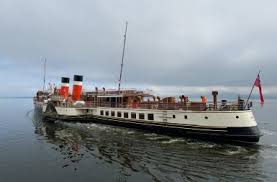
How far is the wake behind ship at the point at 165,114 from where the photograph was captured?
81.9 ft

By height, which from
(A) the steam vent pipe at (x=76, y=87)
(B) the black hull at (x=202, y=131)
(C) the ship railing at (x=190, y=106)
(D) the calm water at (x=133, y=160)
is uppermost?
(A) the steam vent pipe at (x=76, y=87)

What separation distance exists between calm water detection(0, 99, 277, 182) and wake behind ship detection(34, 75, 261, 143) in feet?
5.58

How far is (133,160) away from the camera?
63.5 ft

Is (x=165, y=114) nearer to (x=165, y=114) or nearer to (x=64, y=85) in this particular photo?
(x=165, y=114)

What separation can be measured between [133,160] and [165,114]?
489 inches

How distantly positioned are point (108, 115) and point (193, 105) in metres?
16.4

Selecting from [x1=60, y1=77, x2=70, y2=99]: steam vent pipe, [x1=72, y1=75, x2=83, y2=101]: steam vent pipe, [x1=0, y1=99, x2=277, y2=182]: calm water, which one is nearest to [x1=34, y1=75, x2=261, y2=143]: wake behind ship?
[x1=72, y1=75, x2=83, y2=101]: steam vent pipe

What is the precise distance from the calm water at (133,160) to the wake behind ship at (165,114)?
5.58 feet

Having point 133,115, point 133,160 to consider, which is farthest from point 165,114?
point 133,160

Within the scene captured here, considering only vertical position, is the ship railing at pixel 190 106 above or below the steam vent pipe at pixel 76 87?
below

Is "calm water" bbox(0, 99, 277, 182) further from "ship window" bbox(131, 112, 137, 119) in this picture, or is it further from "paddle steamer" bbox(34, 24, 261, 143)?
"ship window" bbox(131, 112, 137, 119)

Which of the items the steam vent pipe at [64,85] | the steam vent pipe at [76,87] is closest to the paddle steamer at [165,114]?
the steam vent pipe at [76,87]

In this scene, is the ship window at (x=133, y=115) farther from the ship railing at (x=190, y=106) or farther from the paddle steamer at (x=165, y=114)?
the ship railing at (x=190, y=106)

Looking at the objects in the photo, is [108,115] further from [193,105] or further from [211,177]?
[211,177]
